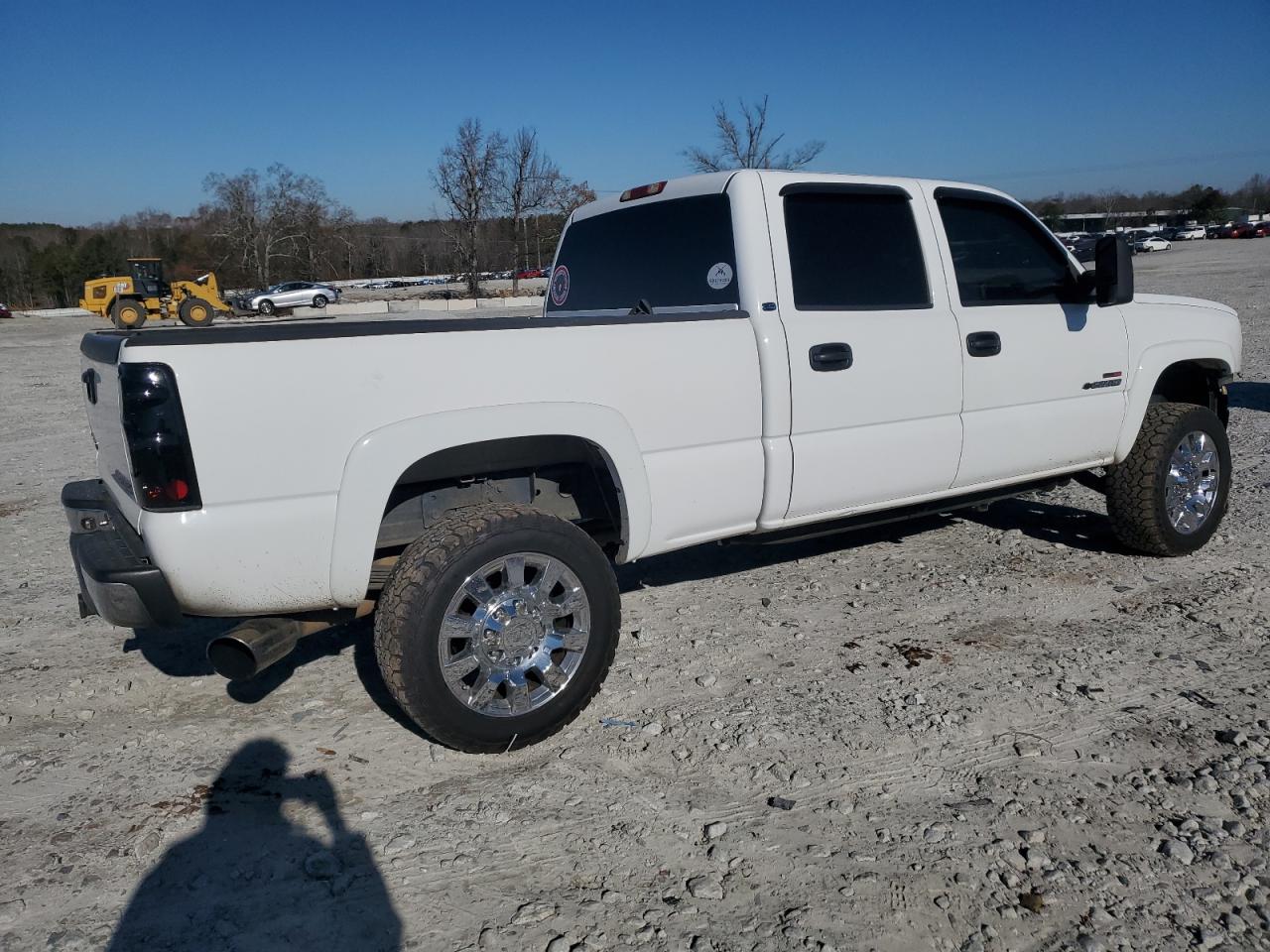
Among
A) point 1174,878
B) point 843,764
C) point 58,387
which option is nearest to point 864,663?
point 843,764

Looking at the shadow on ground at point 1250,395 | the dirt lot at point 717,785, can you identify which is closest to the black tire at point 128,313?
the dirt lot at point 717,785

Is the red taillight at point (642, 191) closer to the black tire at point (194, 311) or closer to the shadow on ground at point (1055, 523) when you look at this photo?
the shadow on ground at point (1055, 523)

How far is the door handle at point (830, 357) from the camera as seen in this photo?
391 centimetres

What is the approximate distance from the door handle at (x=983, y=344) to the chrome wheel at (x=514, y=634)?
2244 millimetres

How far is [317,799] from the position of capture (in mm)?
3150

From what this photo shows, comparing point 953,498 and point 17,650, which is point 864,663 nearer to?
point 953,498

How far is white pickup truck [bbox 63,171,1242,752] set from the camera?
2.94 metres

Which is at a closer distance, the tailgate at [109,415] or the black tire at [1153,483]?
the tailgate at [109,415]

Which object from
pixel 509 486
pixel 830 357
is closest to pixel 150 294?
pixel 509 486

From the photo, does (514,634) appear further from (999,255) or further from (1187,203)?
(1187,203)

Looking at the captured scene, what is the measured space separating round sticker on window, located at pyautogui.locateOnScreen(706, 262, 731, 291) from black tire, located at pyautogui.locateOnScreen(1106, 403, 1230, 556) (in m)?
2.70

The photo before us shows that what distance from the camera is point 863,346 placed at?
407 cm

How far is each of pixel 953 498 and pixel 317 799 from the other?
3.22 metres

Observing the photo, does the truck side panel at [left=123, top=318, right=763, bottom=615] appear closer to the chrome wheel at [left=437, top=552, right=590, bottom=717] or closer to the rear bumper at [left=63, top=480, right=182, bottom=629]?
the rear bumper at [left=63, top=480, right=182, bottom=629]
